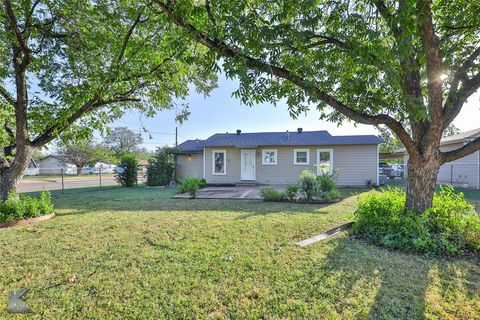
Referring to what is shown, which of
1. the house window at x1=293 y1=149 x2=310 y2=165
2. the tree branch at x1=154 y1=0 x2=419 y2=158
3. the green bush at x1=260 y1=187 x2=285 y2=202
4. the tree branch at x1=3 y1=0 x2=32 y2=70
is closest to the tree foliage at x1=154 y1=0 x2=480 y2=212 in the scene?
the tree branch at x1=154 y1=0 x2=419 y2=158

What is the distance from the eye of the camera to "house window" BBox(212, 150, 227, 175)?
15.4m

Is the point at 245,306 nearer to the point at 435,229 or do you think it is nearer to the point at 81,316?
the point at 81,316

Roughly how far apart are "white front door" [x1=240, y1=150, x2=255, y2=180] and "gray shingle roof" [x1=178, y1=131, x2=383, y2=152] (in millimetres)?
672

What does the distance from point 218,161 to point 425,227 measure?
12.4 meters

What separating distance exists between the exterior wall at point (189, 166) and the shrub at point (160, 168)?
0.72 metres

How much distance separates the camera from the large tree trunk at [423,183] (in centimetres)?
436

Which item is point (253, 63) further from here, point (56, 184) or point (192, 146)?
point (56, 184)

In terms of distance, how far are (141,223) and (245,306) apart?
4064 millimetres

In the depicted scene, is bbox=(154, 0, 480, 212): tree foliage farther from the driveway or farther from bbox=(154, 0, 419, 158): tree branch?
the driveway

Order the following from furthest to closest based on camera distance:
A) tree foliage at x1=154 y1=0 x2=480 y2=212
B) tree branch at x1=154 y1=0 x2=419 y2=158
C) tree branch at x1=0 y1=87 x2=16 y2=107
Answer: tree branch at x1=0 y1=87 x2=16 y2=107 < tree branch at x1=154 y1=0 x2=419 y2=158 < tree foliage at x1=154 y1=0 x2=480 y2=212

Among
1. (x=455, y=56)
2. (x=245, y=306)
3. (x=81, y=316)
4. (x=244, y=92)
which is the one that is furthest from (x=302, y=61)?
(x=81, y=316)

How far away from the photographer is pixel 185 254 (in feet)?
12.3

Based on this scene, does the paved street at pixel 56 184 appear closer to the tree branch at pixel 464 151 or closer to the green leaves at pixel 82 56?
the green leaves at pixel 82 56

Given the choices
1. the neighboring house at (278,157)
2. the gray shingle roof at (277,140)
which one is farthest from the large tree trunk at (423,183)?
the gray shingle roof at (277,140)
